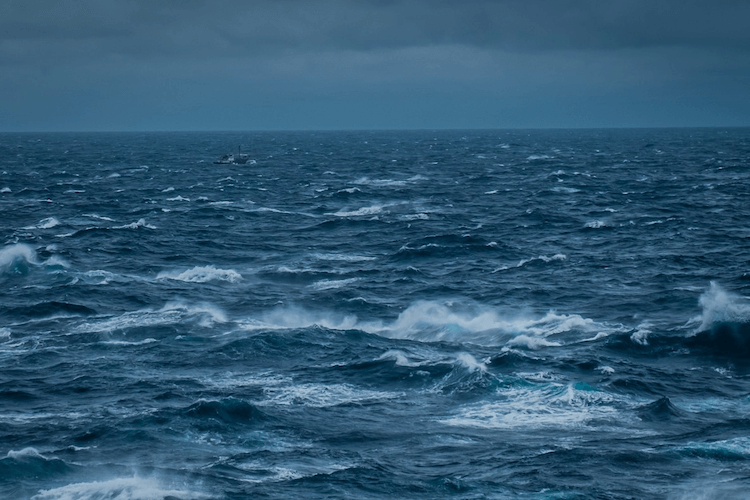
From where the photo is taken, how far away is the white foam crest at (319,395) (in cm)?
3603

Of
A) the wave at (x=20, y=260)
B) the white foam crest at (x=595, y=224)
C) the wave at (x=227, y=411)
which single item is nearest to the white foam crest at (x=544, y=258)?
the white foam crest at (x=595, y=224)

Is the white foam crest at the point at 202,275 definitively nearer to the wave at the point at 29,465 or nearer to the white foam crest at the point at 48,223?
the white foam crest at the point at 48,223

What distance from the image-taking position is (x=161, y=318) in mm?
49500

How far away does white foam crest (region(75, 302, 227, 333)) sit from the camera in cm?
4769

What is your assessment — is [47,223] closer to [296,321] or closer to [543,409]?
[296,321]

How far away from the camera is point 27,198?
10519 cm

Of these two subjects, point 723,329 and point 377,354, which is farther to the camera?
point 723,329

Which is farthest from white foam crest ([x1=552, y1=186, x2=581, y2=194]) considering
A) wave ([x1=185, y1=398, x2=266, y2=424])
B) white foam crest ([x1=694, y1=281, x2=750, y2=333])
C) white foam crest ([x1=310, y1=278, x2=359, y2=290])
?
wave ([x1=185, y1=398, x2=266, y2=424])

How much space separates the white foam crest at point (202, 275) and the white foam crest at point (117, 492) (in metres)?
32.6

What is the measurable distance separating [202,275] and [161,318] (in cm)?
1220

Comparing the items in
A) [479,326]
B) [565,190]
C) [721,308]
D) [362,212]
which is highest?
[565,190]

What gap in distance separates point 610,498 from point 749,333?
20972 mm

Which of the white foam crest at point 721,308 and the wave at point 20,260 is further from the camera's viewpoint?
the wave at point 20,260

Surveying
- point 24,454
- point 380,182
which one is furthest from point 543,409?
point 380,182
